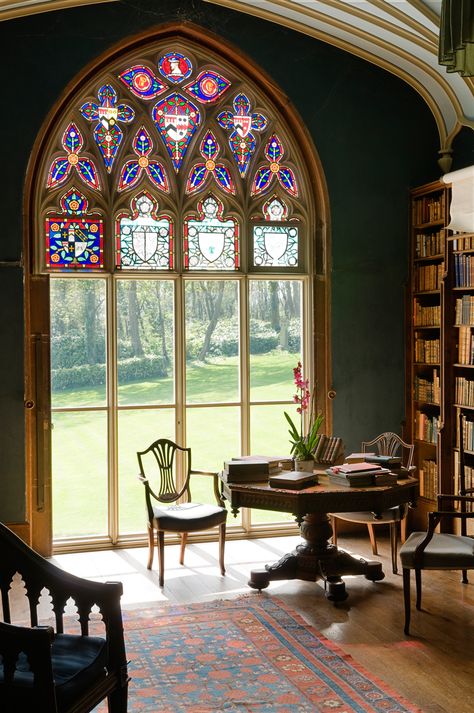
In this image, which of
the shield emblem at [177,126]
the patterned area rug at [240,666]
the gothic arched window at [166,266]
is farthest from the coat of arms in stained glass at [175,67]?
the patterned area rug at [240,666]

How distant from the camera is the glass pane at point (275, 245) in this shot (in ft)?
24.5

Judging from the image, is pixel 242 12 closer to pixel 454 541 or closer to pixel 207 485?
pixel 207 485

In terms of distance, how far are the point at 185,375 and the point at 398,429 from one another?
2041 mm

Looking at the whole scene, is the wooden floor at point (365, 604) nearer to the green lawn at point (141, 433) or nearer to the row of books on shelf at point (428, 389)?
the green lawn at point (141, 433)

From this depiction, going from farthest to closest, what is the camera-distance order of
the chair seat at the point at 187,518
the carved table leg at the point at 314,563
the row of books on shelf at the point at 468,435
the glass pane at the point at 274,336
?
Answer: the glass pane at the point at 274,336 < the row of books on shelf at the point at 468,435 < the chair seat at the point at 187,518 < the carved table leg at the point at 314,563

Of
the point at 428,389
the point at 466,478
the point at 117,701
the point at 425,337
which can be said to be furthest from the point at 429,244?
the point at 117,701

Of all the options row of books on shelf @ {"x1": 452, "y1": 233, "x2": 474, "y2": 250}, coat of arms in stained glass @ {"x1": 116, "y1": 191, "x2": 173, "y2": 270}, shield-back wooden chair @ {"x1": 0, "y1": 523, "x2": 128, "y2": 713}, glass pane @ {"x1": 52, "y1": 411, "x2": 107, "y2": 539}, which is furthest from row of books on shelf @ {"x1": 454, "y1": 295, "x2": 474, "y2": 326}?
shield-back wooden chair @ {"x1": 0, "y1": 523, "x2": 128, "y2": 713}

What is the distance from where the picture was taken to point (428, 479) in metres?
7.37

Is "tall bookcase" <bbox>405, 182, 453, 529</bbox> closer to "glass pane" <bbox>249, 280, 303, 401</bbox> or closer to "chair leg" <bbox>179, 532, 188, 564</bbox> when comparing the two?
"glass pane" <bbox>249, 280, 303, 401</bbox>

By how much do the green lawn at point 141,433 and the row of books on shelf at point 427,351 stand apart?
3.70ft

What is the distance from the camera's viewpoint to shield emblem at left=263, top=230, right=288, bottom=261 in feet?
24.5

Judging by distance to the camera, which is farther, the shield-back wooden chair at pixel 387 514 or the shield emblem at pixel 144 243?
the shield emblem at pixel 144 243

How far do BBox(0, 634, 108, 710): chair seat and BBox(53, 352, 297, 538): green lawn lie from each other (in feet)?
12.2

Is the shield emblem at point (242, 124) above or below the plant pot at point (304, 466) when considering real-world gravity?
above
